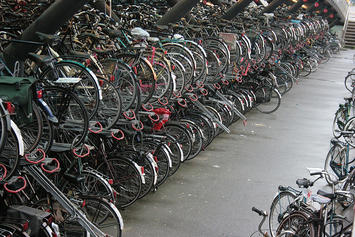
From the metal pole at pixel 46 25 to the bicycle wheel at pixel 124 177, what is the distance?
65.9 inches

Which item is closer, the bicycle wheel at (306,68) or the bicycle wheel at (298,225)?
the bicycle wheel at (298,225)

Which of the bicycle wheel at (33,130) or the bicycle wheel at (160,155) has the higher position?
the bicycle wheel at (33,130)

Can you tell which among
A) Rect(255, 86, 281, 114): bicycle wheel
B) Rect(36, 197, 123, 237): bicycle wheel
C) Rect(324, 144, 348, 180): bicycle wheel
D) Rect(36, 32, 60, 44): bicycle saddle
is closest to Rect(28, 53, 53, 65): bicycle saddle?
Rect(36, 32, 60, 44): bicycle saddle

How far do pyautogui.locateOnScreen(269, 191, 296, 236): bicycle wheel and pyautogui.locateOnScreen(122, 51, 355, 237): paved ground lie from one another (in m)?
0.32

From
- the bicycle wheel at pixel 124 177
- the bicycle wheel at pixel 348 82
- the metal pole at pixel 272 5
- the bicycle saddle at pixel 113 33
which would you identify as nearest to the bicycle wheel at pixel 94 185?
the bicycle wheel at pixel 124 177

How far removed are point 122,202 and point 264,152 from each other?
144 inches

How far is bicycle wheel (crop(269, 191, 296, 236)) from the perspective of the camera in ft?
16.6

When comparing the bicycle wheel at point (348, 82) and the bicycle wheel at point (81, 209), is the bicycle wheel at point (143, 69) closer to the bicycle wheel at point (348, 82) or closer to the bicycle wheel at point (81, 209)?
the bicycle wheel at point (81, 209)

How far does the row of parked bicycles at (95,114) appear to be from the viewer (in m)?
3.96

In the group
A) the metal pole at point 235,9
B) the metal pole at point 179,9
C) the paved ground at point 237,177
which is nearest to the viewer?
the paved ground at point 237,177

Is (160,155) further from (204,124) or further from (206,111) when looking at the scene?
(206,111)

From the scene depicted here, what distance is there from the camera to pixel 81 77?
16.4ft

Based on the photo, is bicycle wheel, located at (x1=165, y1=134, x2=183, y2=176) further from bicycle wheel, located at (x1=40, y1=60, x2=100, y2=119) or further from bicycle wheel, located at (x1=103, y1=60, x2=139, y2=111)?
bicycle wheel, located at (x1=40, y1=60, x2=100, y2=119)

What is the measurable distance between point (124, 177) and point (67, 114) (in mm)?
1240
